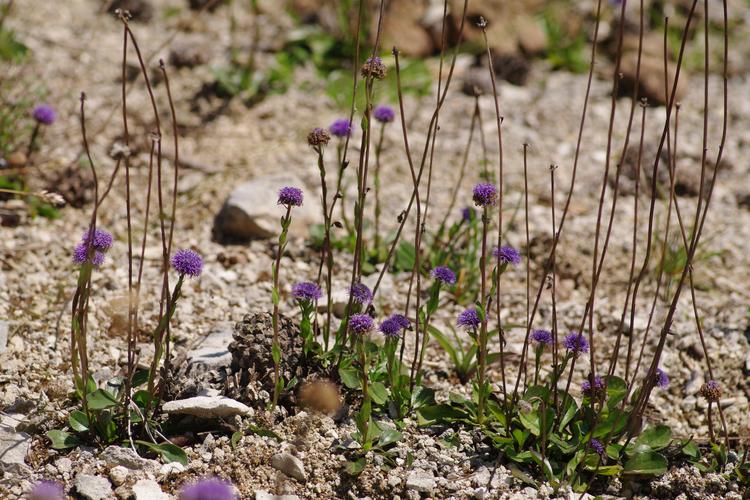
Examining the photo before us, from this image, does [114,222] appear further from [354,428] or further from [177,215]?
[354,428]

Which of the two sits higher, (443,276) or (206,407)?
(443,276)

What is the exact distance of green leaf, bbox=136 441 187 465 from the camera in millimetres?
2586

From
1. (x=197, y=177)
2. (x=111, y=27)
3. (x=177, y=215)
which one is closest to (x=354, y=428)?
(x=177, y=215)

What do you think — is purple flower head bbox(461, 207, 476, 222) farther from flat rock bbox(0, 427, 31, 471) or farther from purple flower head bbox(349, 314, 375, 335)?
flat rock bbox(0, 427, 31, 471)

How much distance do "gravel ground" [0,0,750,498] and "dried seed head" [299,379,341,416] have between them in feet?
0.15

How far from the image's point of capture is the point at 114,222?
412 centimetres

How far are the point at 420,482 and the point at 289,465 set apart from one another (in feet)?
1.42

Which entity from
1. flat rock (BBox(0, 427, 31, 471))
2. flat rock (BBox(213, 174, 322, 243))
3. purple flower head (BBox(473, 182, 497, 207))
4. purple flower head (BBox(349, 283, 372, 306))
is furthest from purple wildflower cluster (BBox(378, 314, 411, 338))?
flat rock (BBox(213, 174, 322, 243))

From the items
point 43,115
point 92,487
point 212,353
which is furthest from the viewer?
point 43,115

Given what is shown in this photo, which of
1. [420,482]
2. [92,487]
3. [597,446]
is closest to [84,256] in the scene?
[92,487]

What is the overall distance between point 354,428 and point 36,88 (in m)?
3.10

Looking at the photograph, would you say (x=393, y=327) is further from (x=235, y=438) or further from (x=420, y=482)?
(x=235, y=438)

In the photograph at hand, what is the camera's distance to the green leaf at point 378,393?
2.80 meters

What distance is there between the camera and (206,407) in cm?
270
